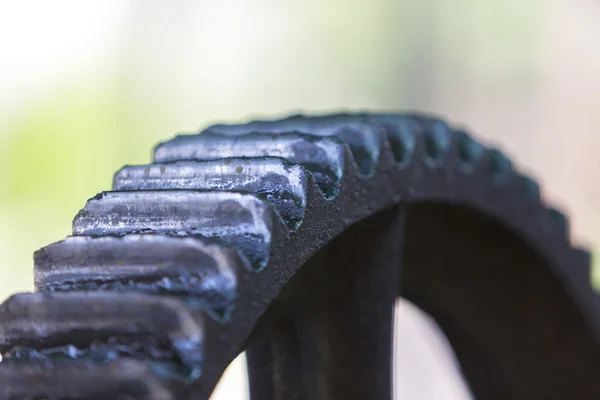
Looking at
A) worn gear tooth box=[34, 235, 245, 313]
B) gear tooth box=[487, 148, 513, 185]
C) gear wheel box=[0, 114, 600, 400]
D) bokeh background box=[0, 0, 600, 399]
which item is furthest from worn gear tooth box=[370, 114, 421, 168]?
bokeh background box=[0, 0, 600, 399]

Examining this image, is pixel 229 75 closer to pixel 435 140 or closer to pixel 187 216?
pixel 435 140

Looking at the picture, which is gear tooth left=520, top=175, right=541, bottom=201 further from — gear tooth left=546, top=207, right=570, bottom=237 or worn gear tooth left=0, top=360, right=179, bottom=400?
worn gear tooth left=0, top=360, right=179, bottom=400

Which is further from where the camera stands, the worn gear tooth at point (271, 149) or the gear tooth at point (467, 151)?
the gear tooth at point (467, 151)

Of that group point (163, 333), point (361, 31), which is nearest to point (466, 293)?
point (163, 333)

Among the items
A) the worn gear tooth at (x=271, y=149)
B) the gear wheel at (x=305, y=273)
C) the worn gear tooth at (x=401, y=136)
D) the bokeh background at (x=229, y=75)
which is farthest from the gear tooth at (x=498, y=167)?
the bokeh background at (x=229, y=75)

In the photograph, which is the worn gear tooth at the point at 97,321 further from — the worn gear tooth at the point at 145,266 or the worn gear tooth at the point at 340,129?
the worn gear tooth at the point at 340,129
